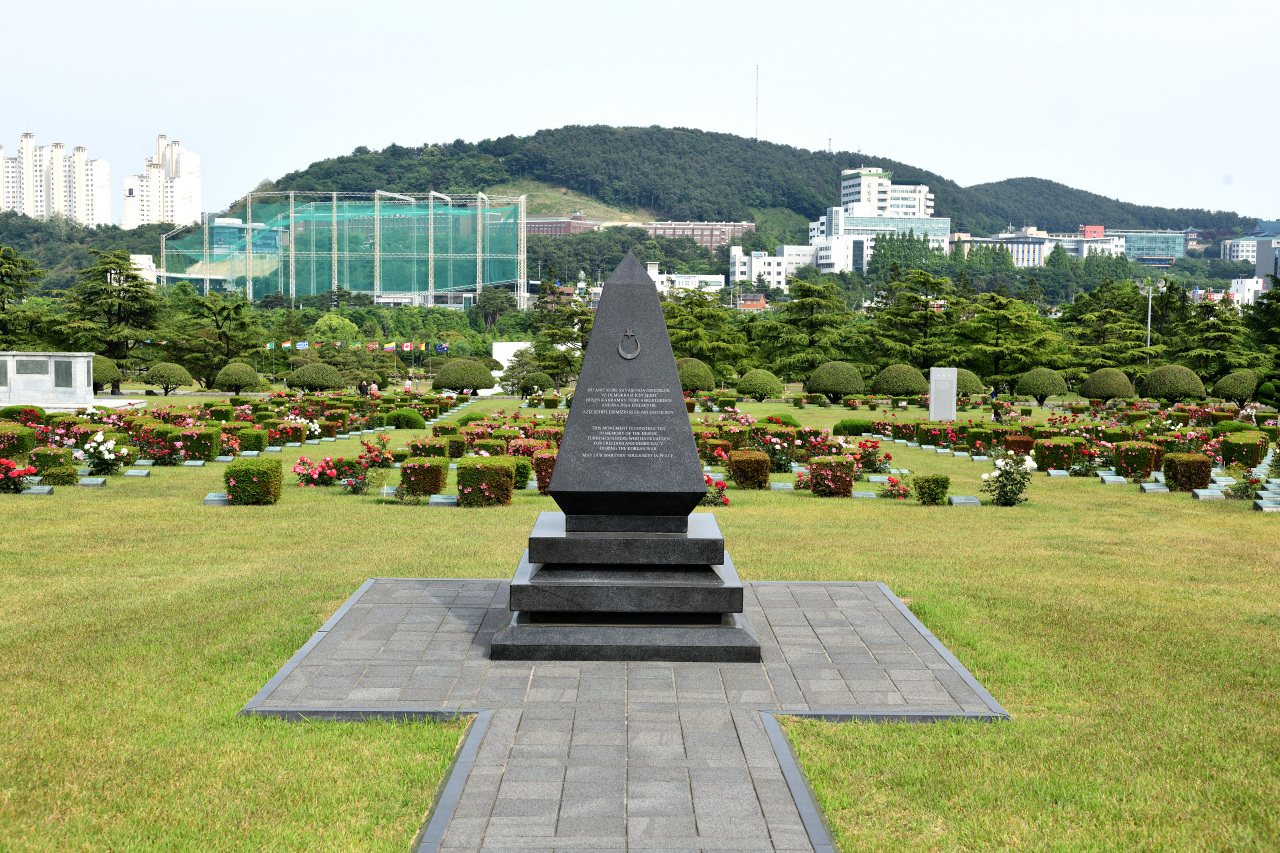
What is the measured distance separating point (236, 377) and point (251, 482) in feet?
90.9

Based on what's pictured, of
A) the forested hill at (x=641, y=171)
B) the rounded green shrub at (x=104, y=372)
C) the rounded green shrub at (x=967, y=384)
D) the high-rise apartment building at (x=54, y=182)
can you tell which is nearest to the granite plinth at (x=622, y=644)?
the rounded green shrub at (x=967, y=384)

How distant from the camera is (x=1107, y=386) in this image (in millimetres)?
35906

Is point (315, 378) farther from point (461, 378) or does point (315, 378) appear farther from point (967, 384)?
point (967, 384)

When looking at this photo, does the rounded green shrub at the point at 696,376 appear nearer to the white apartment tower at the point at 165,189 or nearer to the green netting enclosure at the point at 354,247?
the green netting enclosure at the point at 354,247

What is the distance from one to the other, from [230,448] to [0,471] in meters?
4.95

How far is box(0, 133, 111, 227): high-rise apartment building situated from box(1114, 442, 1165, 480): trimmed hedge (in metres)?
154

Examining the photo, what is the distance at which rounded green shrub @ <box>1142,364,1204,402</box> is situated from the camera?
1351 inches

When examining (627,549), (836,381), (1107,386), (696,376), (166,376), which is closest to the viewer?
→ (627,549)

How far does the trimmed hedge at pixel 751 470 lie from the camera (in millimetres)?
13836

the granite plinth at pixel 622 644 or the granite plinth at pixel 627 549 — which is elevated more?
the granite plinth at pixel 627 549

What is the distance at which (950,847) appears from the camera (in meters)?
3.43

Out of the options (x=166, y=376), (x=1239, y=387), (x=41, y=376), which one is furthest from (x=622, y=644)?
(x=166, y=376)

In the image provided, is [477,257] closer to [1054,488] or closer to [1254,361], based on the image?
[1254,361]

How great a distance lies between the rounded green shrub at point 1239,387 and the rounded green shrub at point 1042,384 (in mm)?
3462
